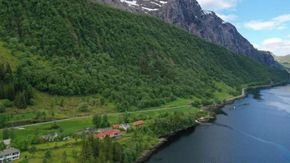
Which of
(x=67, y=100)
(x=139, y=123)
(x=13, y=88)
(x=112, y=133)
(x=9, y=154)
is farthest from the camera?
(x=67, y=100)

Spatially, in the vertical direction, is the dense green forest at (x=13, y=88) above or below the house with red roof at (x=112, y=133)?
above

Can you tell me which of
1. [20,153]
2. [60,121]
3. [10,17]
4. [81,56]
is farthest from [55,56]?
[20,153]

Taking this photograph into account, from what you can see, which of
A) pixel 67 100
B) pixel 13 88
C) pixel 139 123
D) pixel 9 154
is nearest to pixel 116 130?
pixel 139 123

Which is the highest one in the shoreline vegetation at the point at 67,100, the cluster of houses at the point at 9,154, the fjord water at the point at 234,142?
the shoreline vegetation at the point at 67,100

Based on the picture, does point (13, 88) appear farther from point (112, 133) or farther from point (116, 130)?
point (112, 133)

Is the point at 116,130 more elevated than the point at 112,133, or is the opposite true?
the point at 116,130

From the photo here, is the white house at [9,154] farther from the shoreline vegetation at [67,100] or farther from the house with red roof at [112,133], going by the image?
the house with red roof at [112,133]

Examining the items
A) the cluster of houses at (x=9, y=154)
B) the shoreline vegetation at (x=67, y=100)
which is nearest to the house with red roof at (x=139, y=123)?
the shoreline vegetation at (x=67, y=100)
